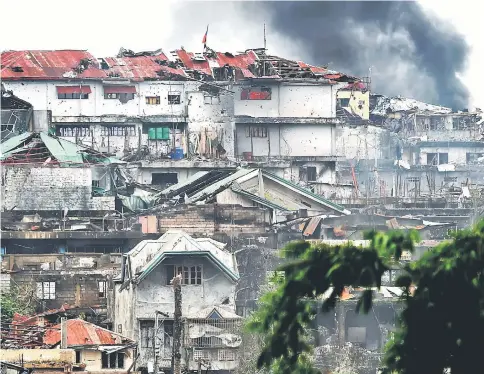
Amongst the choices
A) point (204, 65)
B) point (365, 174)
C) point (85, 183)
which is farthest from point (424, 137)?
point (85, 183)

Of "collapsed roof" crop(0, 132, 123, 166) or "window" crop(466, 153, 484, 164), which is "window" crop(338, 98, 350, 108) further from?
"collapsed roof" crop(0, 132, 123, 166)

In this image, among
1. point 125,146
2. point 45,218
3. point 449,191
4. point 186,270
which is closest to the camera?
point 186,270

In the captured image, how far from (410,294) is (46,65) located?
2041 inches

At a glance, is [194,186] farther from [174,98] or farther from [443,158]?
[443,158]

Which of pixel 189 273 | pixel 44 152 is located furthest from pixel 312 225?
pixel 189 273

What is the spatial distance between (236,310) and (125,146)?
25.4m

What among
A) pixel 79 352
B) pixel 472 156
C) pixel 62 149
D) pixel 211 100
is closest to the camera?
pixel 79 352

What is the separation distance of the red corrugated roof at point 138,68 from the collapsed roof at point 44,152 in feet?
22.9

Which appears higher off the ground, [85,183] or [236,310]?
[85,183]

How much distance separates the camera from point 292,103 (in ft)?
217

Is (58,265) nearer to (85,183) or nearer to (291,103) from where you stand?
(85,183)

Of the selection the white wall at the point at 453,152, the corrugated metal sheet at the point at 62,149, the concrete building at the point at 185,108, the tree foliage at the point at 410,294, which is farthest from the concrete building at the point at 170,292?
the white wall at the point at 453,152

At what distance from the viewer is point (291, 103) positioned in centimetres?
6612

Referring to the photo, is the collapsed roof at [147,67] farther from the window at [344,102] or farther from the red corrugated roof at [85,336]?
the red corrugated roof at [85,336]
